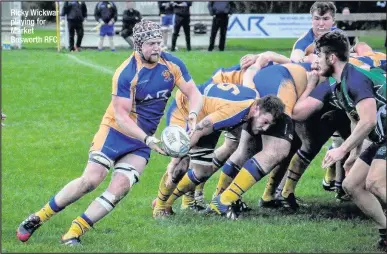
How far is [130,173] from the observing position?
326 inches

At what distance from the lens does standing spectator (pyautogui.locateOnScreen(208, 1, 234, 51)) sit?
2581cm

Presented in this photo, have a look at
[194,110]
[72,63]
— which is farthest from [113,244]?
[72,63]

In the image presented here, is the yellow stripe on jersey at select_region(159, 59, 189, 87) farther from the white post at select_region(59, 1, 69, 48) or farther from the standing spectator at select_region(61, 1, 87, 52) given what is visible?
the white post at select_region(59, 1, 69, 48)

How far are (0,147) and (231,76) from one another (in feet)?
15.2

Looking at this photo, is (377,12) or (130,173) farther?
(377,12)

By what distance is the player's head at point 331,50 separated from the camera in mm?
7770

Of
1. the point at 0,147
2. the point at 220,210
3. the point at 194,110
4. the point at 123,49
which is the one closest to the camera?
the point at 194,110

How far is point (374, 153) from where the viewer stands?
7859mm

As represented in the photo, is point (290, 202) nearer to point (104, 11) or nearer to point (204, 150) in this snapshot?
point (204, 150)

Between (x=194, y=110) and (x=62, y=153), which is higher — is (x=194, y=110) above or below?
above

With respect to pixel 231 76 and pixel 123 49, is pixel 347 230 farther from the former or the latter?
pixel 123 49

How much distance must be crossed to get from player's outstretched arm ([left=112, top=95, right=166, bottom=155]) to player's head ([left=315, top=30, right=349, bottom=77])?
65.7 inches

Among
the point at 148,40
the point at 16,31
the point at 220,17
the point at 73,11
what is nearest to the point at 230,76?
the point at 148,40

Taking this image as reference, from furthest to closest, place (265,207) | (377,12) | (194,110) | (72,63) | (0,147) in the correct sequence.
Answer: (377,12), (72,63), (0,147), (265,207), (194,110)
